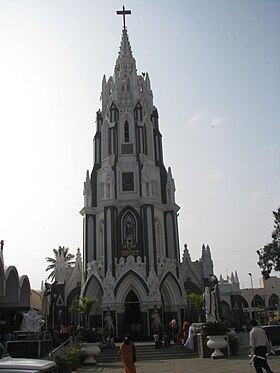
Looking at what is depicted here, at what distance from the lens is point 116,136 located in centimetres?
4316

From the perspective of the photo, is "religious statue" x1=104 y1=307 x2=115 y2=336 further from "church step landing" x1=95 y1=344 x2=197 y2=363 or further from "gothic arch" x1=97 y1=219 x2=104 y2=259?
"church step landing" x1=95 y1=344 x2=197 y2=363

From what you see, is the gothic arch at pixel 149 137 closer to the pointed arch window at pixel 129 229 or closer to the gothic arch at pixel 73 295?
the pointed arch window at pixel 129 229

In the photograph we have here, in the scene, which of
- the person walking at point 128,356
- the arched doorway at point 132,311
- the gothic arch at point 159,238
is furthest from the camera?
Result: the gothic arch at point 159,238

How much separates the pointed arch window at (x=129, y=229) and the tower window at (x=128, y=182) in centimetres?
248

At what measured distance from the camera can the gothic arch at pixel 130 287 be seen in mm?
36031

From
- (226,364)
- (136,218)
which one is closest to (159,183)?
(136,218)

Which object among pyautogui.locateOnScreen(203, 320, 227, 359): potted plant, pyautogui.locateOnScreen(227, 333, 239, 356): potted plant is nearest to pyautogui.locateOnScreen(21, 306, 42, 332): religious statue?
pyautogui.locateOnScreen(203, 320, 227, 359): potted plant

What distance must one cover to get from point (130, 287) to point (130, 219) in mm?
6556

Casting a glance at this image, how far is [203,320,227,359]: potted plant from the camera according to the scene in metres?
19.9

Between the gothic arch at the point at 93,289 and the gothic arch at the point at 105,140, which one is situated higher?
the gothic arch at the point at 105,140

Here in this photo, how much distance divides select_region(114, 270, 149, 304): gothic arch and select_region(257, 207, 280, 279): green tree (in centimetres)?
1375

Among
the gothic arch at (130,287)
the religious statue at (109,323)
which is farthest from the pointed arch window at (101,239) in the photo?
the religious statue at (109,323)

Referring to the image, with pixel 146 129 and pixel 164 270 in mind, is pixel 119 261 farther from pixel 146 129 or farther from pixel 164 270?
pixel 146 129

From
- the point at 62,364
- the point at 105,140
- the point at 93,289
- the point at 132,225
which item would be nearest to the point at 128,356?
the point at 62,364
